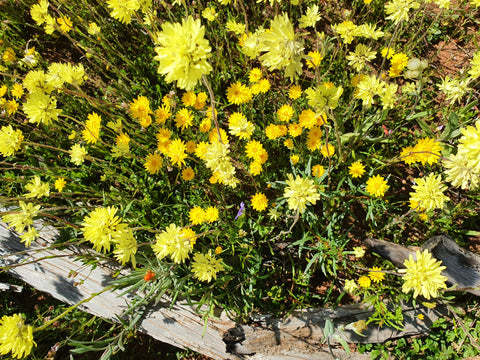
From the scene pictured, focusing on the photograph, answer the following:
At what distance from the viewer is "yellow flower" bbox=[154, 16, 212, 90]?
4.32 feet

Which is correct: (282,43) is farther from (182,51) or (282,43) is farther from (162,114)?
(162,114)

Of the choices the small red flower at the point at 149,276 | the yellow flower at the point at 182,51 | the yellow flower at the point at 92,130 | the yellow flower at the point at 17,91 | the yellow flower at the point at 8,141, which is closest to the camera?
the yellow flower at the point at 182,51

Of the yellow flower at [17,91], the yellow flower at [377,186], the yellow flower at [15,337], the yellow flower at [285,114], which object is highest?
the yellow flower at [285,114]

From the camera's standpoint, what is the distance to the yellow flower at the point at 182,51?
132 centimetres

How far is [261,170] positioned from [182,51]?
1526mm

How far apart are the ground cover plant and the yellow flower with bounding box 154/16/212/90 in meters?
0.54

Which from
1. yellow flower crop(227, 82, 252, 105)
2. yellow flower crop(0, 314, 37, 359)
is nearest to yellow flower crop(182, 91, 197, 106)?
yellow flower crop(227, 82, 252, 105)

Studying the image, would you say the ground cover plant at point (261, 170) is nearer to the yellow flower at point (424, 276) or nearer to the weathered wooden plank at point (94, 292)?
the yellow flower at point (424, 276)

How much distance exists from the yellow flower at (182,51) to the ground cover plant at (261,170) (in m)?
0.54

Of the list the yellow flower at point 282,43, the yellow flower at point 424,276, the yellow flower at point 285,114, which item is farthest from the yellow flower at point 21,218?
the yellow flower at point 424,276

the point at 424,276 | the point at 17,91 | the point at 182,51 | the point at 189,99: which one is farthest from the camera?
the point at 17,91

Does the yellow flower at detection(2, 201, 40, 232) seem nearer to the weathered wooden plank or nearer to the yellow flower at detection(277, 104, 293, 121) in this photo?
the weathered wooden plank

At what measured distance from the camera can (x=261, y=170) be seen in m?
2.68

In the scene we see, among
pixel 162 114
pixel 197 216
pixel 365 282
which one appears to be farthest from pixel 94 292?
pixel 365 282
